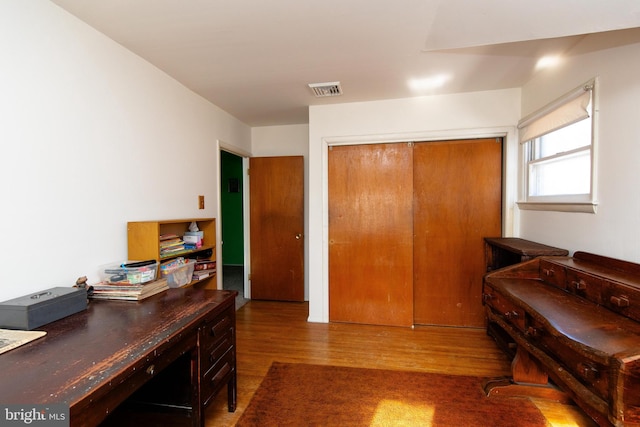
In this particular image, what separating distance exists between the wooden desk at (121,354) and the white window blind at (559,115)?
2597mm

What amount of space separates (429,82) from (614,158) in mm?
1452

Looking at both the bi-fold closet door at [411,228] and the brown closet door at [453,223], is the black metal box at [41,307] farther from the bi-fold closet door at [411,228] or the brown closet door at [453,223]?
the brown closet door at [453,223]

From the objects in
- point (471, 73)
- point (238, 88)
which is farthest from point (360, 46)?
point (238, 88)

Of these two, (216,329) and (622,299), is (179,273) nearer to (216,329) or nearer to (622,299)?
(216,329)

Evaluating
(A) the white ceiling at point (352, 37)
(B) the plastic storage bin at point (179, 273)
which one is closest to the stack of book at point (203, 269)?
(B) the plastic storage bin at point (179, 273)

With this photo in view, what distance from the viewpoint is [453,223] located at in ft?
9.78

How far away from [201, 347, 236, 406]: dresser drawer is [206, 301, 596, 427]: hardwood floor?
295mm

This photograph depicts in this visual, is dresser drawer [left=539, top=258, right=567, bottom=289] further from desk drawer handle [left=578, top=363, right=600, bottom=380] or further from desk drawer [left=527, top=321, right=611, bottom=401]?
desk drawer handle [left=578, top=363, right=600, bottom=380]

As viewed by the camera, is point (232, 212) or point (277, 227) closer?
point (277, 227)

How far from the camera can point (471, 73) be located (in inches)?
94.4

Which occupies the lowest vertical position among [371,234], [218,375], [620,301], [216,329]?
[218,375]

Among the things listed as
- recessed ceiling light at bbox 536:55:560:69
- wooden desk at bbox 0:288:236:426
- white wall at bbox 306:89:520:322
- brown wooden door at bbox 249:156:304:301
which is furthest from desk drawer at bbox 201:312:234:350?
recessed ceiling light at bbox 536:55:560:69

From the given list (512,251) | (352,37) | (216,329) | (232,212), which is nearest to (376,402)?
(216,329)

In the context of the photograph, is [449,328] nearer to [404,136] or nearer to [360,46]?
[404,136]
